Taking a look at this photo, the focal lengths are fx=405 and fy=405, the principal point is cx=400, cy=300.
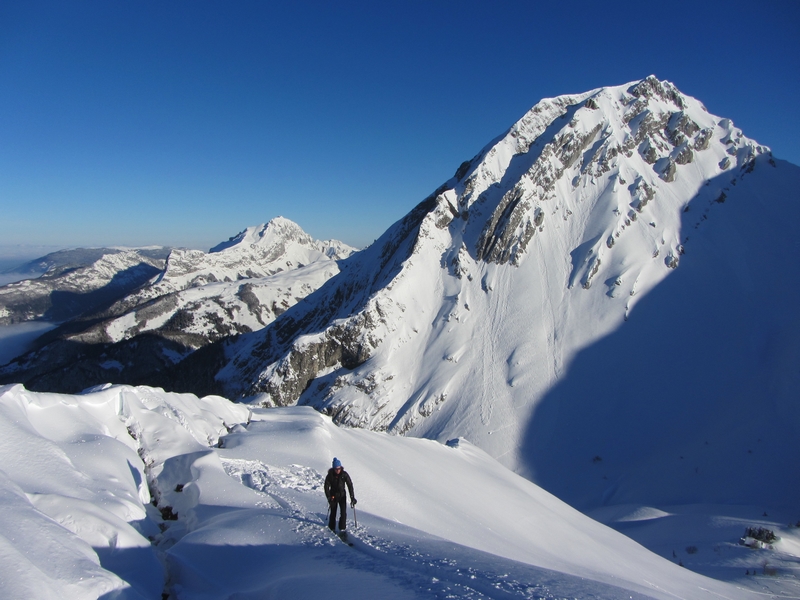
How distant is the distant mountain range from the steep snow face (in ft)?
1.14

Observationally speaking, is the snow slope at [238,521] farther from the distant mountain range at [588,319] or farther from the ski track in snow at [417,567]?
the distant mountain range at [588,319]

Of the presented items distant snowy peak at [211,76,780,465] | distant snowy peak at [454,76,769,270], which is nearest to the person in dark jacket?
distant snowy peak at [211,76,780,465]

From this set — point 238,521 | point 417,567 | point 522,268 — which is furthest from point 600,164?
point 238,521

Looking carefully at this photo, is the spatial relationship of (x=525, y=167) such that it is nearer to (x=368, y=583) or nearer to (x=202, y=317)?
(x=368, y=583)

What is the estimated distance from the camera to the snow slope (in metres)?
7.12

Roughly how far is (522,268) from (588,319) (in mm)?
15043

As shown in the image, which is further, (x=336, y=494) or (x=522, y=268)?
(x=522, y=268)

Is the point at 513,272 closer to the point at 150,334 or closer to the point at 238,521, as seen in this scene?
the point at 238,521

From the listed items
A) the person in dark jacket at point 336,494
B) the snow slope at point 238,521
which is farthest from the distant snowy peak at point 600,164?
the person in dark jacket at point 336,494

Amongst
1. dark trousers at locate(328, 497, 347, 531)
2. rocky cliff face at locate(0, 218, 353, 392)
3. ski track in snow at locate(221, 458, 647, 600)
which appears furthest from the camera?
rocky cliff face at locate(0, 218, 353, 392)

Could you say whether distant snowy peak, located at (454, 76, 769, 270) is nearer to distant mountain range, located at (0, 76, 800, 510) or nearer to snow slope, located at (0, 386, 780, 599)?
distant mountain range, located at (0, 76, 800, 510)

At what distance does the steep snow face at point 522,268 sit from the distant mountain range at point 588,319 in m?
0.35

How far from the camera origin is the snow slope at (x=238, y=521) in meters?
7.12

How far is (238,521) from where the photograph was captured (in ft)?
32.8
